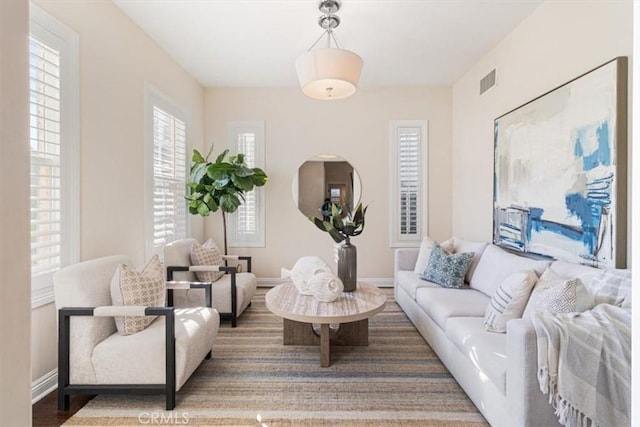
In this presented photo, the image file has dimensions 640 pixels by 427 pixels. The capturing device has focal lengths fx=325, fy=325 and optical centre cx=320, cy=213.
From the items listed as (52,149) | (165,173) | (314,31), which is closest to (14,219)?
(52,149)

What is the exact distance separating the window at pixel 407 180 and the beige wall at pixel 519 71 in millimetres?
495

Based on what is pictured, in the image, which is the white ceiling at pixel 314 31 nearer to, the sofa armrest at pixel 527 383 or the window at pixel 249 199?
the window at pixel 249 199

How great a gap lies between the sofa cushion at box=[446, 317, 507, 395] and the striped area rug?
0.34 metres

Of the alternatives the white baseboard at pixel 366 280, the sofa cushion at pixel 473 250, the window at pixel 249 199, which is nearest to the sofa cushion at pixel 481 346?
the sofa cushion at pixel 473 250

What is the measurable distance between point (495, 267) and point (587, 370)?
5.25ft

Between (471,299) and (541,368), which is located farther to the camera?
(471,299)

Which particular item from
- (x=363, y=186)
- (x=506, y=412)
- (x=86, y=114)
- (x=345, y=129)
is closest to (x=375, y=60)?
(x=345, y=129)

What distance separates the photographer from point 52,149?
224 cm

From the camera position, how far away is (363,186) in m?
4.90

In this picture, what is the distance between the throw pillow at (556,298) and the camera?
1705 mm

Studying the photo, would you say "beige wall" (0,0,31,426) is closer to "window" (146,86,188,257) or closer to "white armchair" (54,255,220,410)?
"white armchair" (54,255,220,410)

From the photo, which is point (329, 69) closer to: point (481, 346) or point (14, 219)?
point (481, 346)

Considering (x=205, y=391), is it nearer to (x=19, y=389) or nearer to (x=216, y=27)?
(x=19, y=389)

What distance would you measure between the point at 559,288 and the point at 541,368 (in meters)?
0.54
